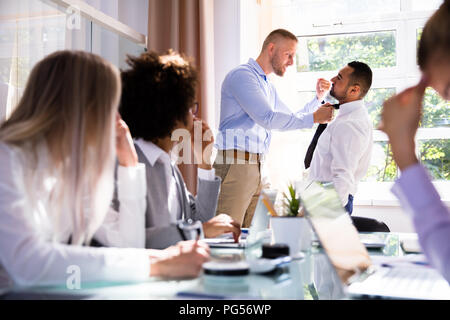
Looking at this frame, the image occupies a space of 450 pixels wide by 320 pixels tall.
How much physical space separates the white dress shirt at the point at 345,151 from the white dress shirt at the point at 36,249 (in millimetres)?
1657

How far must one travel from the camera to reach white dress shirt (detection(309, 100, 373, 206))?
2393 millimetres

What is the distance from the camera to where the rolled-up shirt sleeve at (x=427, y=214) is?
2.25 feet

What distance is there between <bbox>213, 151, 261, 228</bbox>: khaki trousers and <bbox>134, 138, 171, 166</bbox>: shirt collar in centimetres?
148

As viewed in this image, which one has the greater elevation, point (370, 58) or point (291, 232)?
point (370, 58)


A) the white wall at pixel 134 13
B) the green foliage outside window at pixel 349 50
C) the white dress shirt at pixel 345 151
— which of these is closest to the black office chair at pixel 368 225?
the white dress shirt at pixel 345 151

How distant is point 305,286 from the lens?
0.92m

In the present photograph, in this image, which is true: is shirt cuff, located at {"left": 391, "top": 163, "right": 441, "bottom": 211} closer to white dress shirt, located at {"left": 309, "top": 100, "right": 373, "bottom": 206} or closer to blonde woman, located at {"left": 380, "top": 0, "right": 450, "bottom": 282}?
blonde woman, located at {"left": 380, "top": 0, "right": 450, "bottom": 282}

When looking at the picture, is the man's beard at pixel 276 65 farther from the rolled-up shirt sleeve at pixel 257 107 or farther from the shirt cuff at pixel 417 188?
the shirt cuff at pixel 417 188

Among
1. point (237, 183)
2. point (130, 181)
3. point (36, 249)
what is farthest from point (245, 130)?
point (36, 249)

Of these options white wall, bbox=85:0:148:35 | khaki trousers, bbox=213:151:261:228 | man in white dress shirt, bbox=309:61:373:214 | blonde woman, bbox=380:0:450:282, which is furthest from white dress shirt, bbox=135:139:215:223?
white wall, bbox=85:0:148:35

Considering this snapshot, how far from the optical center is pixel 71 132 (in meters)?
0.88

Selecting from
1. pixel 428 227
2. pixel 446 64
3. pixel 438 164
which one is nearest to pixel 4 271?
pixel 428 227

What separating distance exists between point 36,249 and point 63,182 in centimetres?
13

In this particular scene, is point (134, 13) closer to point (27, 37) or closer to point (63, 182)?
point (27, 37)
